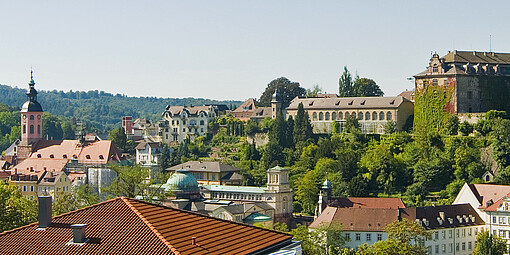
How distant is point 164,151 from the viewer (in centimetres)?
11125

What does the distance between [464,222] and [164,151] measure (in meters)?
47.6

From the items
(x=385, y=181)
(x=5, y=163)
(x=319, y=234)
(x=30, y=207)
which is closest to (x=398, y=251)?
(x=319, y=234)

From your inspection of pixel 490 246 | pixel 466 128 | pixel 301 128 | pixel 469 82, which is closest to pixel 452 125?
pixel 466 128

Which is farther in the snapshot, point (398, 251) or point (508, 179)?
point (508, 179)

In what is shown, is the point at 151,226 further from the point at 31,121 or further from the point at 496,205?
the point at 31,121

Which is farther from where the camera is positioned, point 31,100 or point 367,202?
point 31,100

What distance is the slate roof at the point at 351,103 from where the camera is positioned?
9951cm

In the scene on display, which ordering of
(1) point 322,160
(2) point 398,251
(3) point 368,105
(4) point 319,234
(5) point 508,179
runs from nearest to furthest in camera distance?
(2) point 398,251, (4) point 319,234, (5) point 508,179, (1) point 322,160, (3) point 368,105

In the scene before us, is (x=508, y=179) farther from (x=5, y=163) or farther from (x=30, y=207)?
(x=5, y=163)

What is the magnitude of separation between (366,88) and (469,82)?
105 feet

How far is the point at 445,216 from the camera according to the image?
7106cm

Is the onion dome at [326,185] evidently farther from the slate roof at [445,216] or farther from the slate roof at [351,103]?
the slate roof at [351,103]

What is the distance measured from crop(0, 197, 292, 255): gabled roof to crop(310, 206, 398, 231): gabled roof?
139 feet

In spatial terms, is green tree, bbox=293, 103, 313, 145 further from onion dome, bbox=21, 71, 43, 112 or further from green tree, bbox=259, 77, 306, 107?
onion dome, bbox=21, 71, 43, 112
